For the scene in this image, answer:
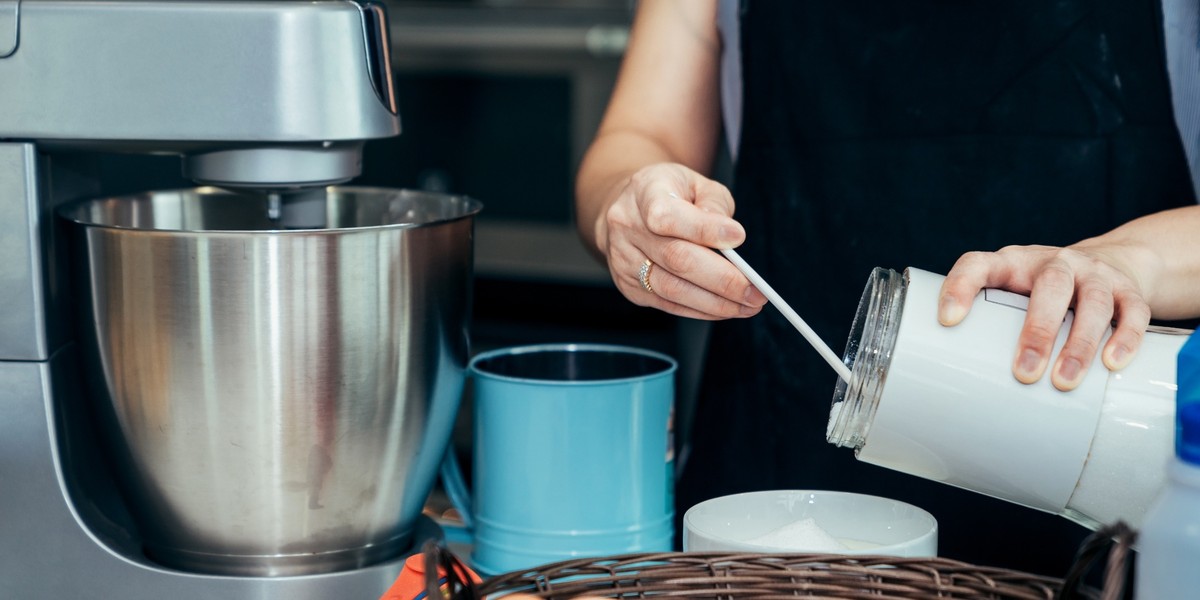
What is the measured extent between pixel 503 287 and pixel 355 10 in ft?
5.60

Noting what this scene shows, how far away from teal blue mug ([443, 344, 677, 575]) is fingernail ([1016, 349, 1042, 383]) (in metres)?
0.25

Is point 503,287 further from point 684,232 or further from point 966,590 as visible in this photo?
point 966,590

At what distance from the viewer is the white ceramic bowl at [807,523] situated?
619 millimetres

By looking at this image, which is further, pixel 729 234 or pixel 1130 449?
pixel 729 234

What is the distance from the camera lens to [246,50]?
72 centimetres

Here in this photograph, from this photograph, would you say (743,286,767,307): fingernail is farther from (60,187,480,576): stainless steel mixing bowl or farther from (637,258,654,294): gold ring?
(60,187,480,576): stainless steel mixing bowl

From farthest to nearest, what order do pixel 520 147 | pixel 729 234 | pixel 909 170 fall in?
pixel 520 147 < pixel 909 170 < pixel 729 234

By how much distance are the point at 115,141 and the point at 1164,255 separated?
654mm

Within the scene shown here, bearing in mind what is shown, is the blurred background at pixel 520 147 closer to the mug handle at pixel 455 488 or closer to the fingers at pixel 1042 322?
the mug handle at pixel 455 488

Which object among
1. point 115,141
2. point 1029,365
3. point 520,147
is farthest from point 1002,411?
point 520,147

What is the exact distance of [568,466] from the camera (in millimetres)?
756

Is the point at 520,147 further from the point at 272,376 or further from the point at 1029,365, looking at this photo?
the point at 1029,365

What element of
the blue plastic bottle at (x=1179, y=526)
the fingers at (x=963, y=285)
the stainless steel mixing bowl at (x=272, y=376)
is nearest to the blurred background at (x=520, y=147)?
the stainless steel mixing bowl at (x=272, y=376)

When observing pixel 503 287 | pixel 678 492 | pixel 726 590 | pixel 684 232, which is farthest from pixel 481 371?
pixel 503 287
